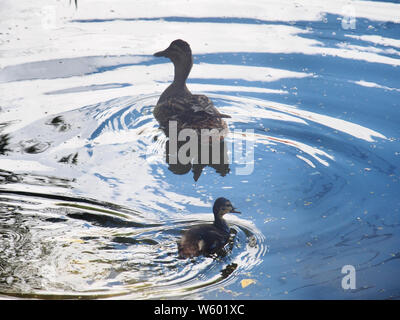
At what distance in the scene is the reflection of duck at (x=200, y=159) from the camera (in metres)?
6.97

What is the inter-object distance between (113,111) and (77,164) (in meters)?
1.56

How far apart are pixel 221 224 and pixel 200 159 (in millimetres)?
1856

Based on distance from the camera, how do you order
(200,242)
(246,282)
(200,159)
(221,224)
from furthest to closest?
(200,159) → (221,224) → (200,242) → (246,282)

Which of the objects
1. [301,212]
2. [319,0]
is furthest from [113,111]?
[319,0]

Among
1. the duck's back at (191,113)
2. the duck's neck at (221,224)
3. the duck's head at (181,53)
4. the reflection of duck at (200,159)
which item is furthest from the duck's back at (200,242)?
the duck's head at (181,53)

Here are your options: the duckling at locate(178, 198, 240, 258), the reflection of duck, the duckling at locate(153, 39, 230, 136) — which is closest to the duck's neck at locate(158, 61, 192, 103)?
the duckling at locate(153, 39, 230, 136)

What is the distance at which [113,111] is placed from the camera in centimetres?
826

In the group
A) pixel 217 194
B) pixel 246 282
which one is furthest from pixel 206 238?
pixel 217 194

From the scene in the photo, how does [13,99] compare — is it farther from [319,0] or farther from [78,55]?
[319,0]

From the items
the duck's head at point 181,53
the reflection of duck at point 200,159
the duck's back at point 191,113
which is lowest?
the reflection of duck at point 200,159

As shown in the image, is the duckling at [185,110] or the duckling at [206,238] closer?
the duckling at [206,238]

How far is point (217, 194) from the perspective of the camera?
21.0 ft

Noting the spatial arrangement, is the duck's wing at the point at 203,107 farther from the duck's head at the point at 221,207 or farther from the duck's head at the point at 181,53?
the duck's head at the point at 221,207

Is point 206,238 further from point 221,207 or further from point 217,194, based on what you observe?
point 217,194
